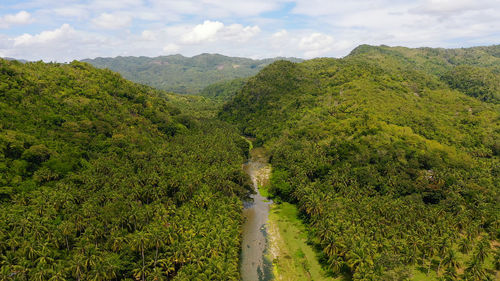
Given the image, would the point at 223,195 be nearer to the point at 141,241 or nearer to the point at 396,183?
the point at 141,241

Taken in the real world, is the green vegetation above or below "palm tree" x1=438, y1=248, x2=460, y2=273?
below

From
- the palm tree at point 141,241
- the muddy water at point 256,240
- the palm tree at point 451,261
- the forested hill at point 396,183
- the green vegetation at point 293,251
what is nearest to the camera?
the palm tree at point 141,241

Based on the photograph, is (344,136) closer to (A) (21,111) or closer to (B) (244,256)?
(B) (244,256)

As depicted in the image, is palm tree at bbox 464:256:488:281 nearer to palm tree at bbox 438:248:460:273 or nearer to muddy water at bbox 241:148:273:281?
palm tree at bbox 438:248:460:273

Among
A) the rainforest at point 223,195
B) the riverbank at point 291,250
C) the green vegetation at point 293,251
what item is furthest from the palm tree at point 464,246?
the green vegetation at point 293,251

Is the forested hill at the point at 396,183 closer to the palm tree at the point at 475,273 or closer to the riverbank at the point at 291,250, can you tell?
the palm tree at the point at 475,273

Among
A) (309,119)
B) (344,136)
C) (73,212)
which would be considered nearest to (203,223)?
(73,212)

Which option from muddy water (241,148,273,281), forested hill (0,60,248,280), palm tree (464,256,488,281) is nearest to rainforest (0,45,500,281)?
palm tree (464,256,488,281)
